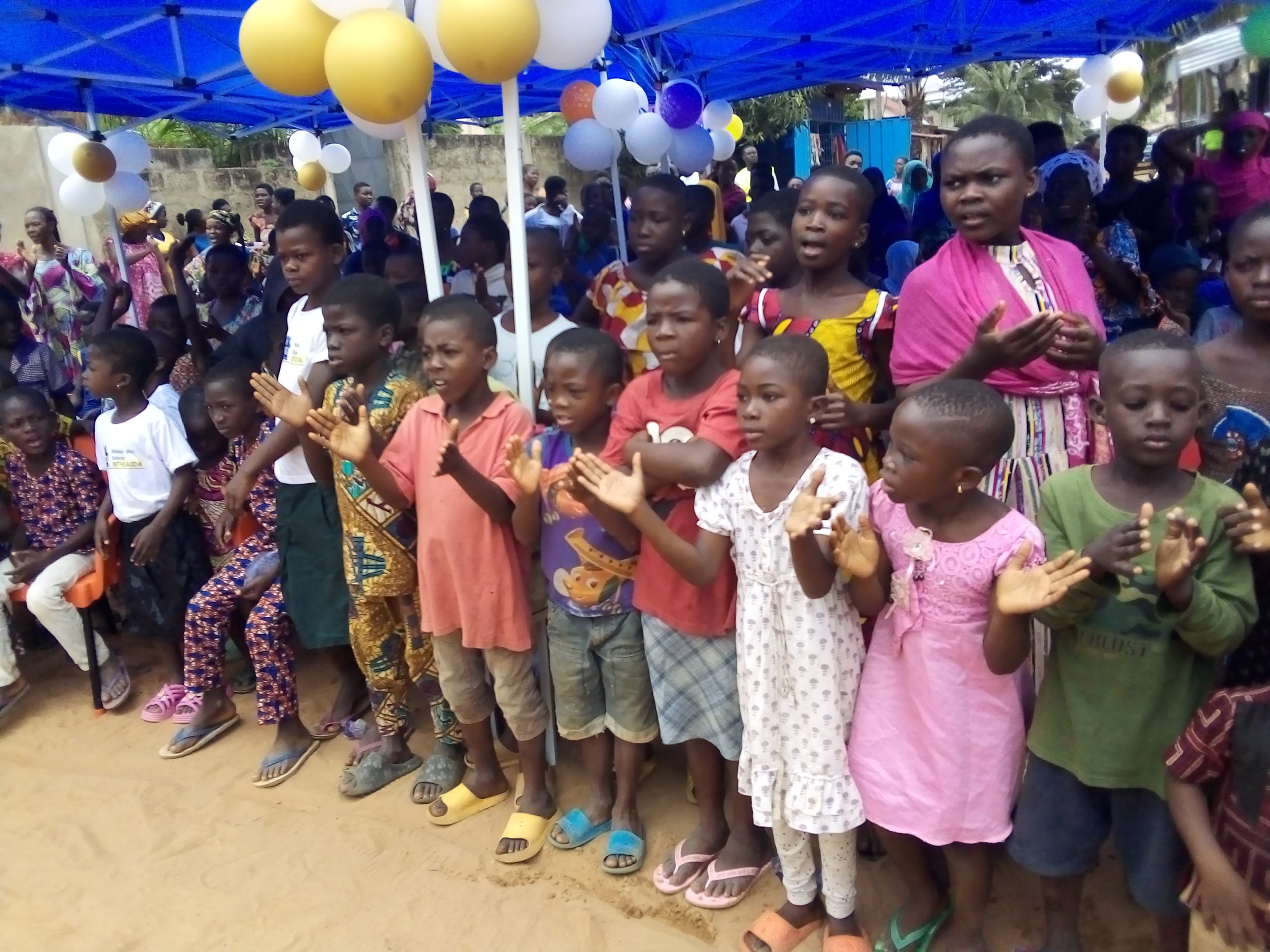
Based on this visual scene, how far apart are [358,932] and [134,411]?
89.3 inches

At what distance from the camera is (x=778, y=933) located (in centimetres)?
230

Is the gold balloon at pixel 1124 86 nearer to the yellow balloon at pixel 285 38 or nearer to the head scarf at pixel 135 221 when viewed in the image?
the yellow balloon at pixel 285 38

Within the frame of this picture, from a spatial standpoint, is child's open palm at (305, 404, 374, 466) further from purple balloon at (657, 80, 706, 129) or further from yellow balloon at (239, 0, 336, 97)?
purple balloon at (657, 80, 706, 129)

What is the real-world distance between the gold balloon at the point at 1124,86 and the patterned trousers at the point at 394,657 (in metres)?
7.26

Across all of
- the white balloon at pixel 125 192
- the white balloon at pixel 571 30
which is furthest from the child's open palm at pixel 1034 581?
the white balloon at pixel 125 192

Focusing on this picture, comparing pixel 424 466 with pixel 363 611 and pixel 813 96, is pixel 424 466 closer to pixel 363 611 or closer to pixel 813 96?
pixel 363 611

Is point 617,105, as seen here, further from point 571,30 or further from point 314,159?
point 314,159

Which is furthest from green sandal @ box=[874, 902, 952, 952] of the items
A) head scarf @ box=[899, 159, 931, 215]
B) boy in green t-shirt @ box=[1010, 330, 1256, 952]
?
head scarf @ box=[899, 159, 931, 215]

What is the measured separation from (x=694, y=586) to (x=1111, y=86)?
23.5ft

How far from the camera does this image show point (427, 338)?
2.56 m

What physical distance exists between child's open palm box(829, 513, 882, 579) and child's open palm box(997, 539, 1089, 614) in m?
0.26

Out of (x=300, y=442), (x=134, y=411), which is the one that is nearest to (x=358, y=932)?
(x=300, y=442)

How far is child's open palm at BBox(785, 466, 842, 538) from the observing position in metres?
1.79

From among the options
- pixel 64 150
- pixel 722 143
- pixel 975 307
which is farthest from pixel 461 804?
pixel 722 143
